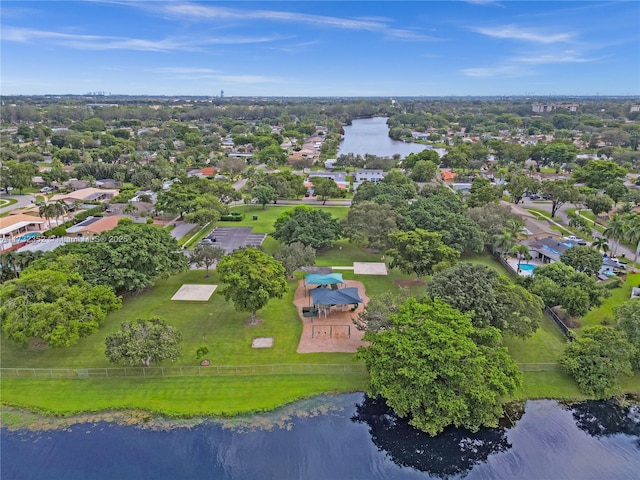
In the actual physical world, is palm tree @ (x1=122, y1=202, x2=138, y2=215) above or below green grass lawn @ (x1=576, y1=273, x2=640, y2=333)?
above

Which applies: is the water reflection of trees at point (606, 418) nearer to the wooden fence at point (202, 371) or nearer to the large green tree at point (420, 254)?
the wooden fence at point (202, 371)

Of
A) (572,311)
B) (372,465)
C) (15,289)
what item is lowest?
(372,465)

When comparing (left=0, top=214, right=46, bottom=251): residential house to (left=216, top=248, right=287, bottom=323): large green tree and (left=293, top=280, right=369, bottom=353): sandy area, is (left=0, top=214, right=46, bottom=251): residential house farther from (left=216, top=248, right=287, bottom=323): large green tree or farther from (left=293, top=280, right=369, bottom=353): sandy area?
(left=293, top=280, right=369, bottom=353): sandy area

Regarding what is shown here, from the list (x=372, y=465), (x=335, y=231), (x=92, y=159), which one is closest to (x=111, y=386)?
(x=372, y=465)

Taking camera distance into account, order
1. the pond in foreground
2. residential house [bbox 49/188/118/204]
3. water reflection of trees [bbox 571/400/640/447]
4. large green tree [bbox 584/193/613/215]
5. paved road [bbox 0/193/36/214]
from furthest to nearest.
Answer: residential house [bbox 49/188/118/204] → paved road [bbox 0/193/36/214] → large green tree [bbox 584/193/613/215] → water reflection of trees [bbox 571/400/640/447] → the pond in foreground

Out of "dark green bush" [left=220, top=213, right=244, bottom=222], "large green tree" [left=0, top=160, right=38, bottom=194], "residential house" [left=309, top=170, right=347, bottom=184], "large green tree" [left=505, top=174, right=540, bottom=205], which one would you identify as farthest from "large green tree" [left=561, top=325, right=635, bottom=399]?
"large green tree" [left=0, top=160, right=38, bottom=194]

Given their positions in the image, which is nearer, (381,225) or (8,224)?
(381,225)

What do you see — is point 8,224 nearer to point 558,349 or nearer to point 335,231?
point 335,231
